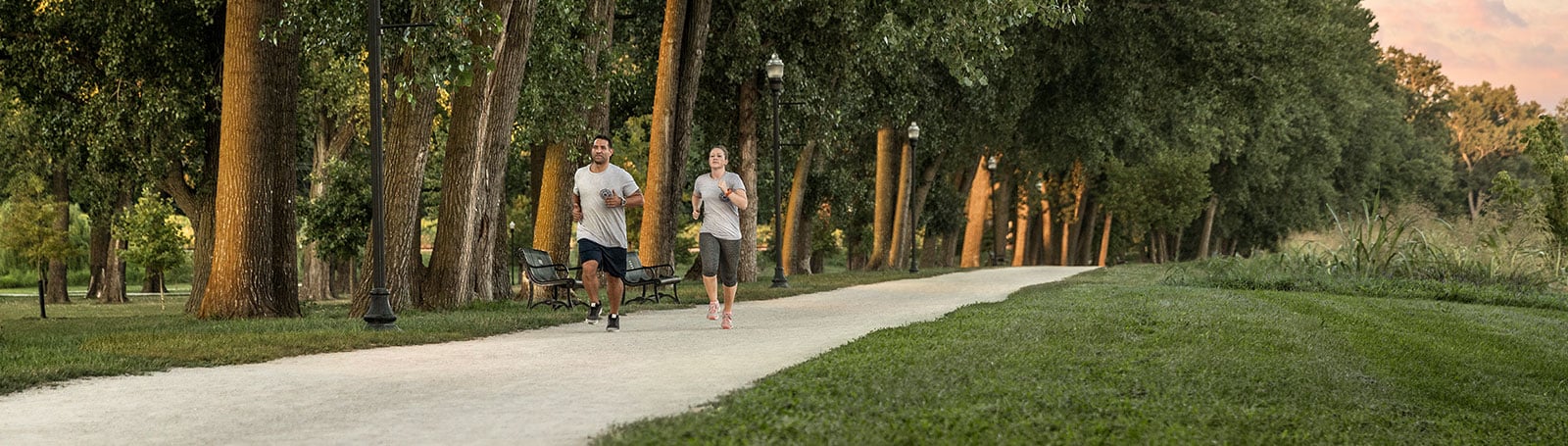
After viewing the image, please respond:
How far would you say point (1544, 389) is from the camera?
28.6ft

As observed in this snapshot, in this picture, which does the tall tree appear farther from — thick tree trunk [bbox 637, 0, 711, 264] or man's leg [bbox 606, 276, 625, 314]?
man's leg [bbox 606, 276, 625, 314]

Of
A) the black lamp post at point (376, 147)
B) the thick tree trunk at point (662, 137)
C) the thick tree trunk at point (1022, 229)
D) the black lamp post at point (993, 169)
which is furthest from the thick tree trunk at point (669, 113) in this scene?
the thick tree trunk at point (1022, 229)

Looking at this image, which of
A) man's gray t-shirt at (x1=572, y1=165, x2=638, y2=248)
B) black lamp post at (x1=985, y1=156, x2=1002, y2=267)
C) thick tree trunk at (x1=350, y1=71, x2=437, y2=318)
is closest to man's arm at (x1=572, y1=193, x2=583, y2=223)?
man's gray t-shirt at (x1=572, y1=165, x2=638, y2=248)

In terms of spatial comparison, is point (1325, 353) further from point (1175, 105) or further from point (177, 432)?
point (1175, 105)

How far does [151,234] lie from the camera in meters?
38.3

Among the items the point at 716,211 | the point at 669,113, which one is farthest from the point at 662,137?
the point at 716,211

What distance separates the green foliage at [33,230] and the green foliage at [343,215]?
66.9 ft

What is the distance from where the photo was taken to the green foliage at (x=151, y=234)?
124 ft

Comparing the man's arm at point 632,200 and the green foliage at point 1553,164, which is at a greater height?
the green foliage at point 1553,164

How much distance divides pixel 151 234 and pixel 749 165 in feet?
66.7

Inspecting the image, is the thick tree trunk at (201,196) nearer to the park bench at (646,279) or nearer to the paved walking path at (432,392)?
the park bench at (646,279)

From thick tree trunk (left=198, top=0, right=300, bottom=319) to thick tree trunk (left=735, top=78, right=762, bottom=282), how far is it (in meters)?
11.7

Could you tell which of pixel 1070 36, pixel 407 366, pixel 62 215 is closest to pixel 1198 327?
pixel 407 366

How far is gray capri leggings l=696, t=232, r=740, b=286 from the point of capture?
12.5 m
